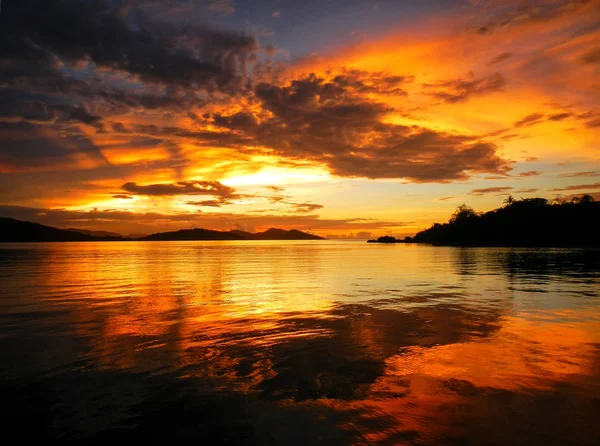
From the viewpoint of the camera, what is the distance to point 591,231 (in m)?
160

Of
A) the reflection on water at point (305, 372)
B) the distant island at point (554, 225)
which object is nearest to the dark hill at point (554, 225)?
the distant island at point (554, 225)

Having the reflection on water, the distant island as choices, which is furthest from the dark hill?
the reflection on water

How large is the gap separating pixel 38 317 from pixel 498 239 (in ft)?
696

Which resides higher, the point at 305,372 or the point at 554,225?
the point at 554,225

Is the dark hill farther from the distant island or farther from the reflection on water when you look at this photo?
the reflection on water

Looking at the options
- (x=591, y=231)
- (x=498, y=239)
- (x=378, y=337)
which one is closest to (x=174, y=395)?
(x=378, y=337)

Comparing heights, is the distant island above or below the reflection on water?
above

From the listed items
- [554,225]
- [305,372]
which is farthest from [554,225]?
[305,372]

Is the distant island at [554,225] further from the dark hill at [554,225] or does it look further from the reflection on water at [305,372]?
the reflection on water at [305,372]

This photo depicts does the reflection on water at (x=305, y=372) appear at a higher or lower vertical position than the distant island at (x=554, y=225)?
lower

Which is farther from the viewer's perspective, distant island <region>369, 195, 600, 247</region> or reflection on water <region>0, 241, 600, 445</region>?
distant island <region>369, 195, 600, 247</region>

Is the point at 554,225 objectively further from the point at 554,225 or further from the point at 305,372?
the point at 305,372

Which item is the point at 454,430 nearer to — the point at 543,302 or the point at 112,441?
the point at 112,441

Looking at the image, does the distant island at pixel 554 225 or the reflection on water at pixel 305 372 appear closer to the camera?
the reflection on water at pixel 305 372
